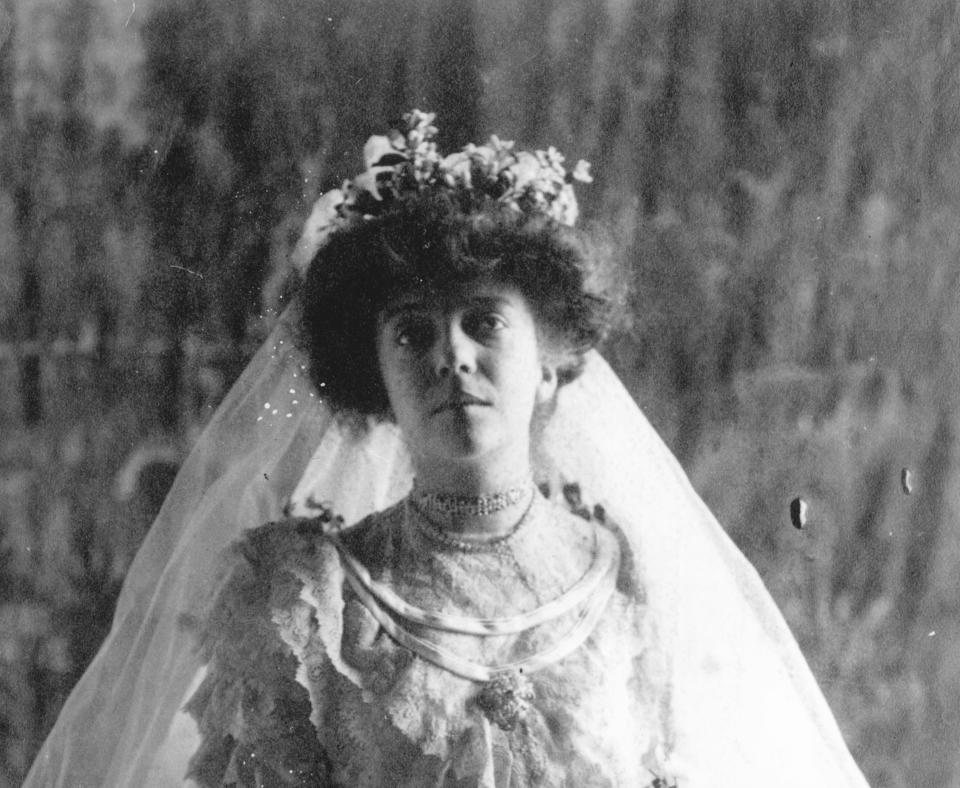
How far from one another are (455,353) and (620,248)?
28cm

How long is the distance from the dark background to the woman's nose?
23 centimetres

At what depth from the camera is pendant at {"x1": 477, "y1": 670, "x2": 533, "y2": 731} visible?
3.79 feet

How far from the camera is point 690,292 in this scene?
4.50 ft

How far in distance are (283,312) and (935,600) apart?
90 cm

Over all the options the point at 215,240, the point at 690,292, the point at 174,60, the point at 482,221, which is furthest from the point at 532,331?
the point at 174,60

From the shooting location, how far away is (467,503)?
1224 millimetres

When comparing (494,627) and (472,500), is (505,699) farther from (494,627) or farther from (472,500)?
(472,500)

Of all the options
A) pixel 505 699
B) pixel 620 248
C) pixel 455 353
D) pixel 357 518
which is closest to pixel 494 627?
pixel 505 699

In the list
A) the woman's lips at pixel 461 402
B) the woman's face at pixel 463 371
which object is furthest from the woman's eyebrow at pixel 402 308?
the woman's lips at pixel 461 402

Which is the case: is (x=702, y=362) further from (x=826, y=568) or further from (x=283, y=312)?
(x=283, y=312)

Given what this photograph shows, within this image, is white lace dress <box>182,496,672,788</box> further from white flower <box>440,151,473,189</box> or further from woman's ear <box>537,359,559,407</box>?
white flower <box>440,151,473,189</box>

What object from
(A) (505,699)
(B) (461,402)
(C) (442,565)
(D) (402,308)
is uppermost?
(D) (402,308)

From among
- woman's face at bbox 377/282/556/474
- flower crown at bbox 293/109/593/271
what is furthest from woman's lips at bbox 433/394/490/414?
flower crown at bbox 293/109/593/271

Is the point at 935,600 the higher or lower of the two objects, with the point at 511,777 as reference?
higher
